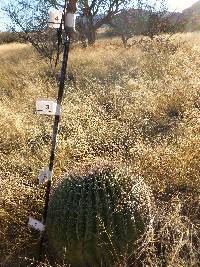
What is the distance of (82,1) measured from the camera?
1756cm

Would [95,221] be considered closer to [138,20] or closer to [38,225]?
[38,225]

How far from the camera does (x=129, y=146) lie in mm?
5035

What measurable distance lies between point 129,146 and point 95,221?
5.97ft

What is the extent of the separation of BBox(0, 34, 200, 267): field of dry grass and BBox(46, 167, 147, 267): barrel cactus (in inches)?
6.7

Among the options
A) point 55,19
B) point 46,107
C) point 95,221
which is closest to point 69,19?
point 55,19

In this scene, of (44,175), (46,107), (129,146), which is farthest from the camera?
(129,146)

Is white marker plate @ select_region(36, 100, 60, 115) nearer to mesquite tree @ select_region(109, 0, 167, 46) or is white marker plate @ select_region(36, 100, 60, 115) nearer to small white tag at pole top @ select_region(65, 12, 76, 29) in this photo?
small white tag at pole top @ select_region(65, 12, 76, 29)

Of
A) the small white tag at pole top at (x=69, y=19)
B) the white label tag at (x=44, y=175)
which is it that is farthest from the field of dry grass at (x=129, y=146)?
the small white tag at pole top at (x=69, y=19)

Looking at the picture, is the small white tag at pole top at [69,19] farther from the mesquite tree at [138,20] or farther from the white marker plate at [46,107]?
the mesquite tree at [138,20]

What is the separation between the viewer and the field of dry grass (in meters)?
3.81

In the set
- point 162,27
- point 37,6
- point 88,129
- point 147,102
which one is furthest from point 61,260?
point 162,27

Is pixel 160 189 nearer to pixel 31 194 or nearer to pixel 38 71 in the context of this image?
pixel 31 194

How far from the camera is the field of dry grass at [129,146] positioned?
3814 mm

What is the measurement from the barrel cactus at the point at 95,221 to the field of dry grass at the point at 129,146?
17 cm
